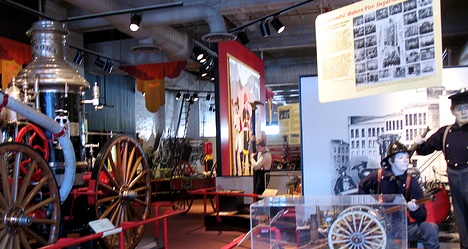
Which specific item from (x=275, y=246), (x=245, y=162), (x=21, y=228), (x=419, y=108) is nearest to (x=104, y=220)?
(x=21, y=228)

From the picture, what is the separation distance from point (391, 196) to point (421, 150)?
3.58 ft

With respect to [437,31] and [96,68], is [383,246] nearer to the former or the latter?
[437,31]

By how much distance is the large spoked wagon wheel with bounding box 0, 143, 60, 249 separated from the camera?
12.2 ft

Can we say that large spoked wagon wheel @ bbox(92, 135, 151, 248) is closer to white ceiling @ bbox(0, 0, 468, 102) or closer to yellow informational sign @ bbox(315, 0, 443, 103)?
yellow informational sign @ bbox(315, 0, 443, 103)

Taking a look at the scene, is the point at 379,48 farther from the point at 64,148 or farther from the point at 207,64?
the point at 207,64

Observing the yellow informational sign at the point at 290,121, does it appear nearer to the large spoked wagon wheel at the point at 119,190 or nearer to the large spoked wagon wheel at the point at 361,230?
the large spoked wagon wheel at the point at 119,190

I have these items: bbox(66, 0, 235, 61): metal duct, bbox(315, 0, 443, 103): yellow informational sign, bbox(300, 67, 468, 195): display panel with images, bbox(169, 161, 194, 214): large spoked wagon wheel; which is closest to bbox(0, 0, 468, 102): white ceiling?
bbox(66, 0, 235, 61): metal duct

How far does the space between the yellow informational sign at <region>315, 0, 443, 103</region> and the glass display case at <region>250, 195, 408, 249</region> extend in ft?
2.47

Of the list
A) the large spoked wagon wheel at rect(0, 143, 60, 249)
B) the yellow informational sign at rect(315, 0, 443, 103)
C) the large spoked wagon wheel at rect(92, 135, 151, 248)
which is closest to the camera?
the yellow informational sign at rect(315, 0, 443, 103)

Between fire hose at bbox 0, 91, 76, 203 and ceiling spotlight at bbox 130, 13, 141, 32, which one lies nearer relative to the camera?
fire hose at bbox 0, 91, 76, 203

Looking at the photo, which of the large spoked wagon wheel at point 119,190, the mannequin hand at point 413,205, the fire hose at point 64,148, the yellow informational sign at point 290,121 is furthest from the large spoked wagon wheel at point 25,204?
the yellow informational sign at point 290,121

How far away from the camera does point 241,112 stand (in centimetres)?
1198

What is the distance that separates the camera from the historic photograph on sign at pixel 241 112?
36.3 ft

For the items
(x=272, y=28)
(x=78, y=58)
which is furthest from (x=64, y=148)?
(x=272, y=28)
